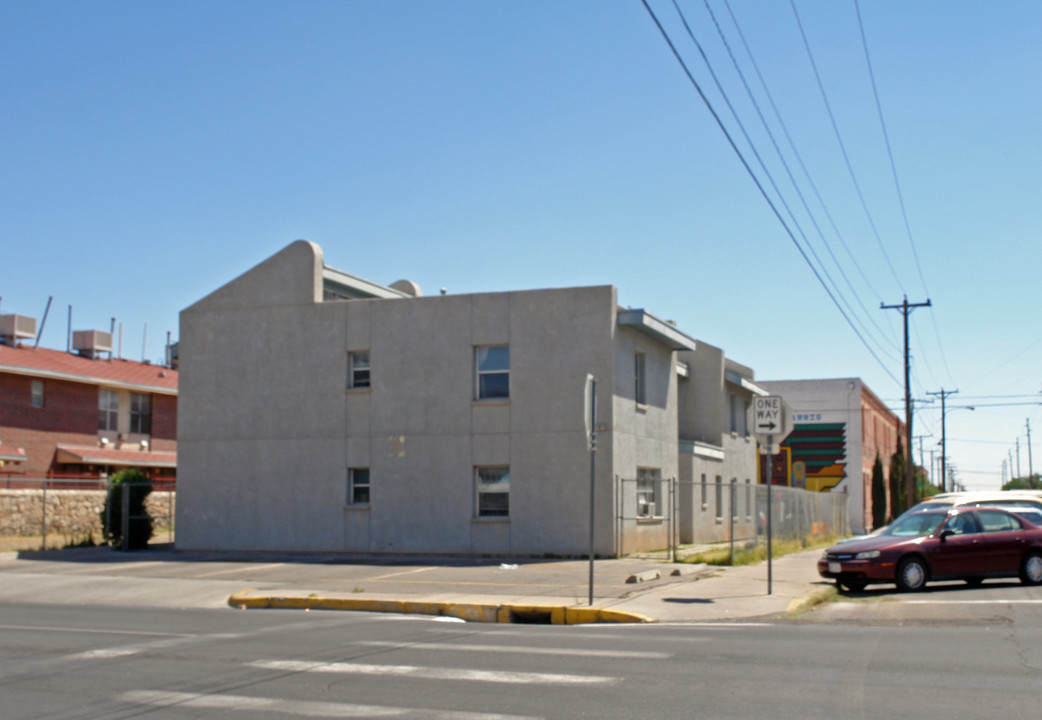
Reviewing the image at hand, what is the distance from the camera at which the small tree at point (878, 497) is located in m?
59.1

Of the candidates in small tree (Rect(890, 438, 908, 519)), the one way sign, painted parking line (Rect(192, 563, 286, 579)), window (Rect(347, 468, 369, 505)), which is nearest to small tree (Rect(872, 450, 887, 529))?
small tree (Rect(890, 438, 908, 519))

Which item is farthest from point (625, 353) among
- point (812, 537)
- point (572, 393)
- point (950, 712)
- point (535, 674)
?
point (950, 712)

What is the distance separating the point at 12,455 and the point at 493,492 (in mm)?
23538

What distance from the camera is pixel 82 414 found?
43344 millimetres

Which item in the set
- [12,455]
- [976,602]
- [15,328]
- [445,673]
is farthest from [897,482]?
[445,673]

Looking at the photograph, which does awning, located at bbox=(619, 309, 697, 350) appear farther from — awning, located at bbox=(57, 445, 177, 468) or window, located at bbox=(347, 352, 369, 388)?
awning, located at bbox=(57, 445, 177, 468)

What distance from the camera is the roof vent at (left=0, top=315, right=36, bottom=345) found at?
4238 cm

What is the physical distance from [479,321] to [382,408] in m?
3.39

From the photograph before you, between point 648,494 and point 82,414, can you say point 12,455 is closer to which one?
point 82,414

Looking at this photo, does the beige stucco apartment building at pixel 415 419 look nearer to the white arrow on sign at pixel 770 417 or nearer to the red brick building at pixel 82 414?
the white arrow on sign at pixel 770 417

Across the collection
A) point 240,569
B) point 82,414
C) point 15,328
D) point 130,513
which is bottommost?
point 240,569

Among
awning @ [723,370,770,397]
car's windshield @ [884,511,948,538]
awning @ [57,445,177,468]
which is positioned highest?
awning @ [723,370,770,397]

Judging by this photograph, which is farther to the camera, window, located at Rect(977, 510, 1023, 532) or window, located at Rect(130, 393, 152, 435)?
window, located at Rect(130, 393, 152, 435)

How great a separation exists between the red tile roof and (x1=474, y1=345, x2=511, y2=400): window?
22891 millimetres
